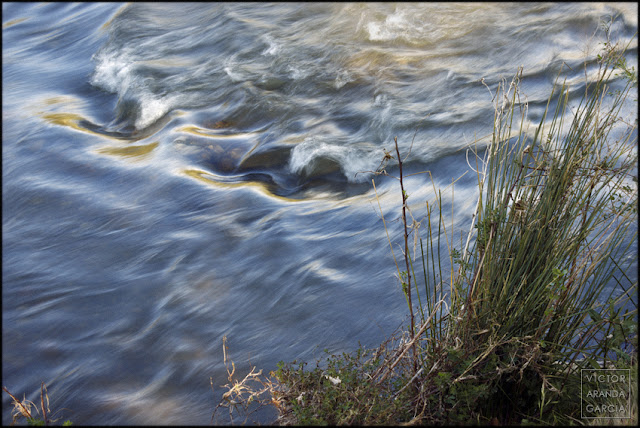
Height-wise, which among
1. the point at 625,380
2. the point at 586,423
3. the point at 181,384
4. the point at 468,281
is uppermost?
the point at 468,281

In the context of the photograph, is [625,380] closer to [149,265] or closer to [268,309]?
[268,309]

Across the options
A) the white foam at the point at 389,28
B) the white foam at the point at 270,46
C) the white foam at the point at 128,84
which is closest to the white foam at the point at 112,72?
the white foam at the point at 128,84

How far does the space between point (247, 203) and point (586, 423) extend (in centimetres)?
335

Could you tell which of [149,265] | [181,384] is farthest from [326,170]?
[181,384]

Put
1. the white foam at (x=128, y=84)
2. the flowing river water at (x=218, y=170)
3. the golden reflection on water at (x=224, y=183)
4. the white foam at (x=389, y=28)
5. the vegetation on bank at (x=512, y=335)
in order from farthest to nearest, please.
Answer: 1. the white foam at (x=389, y=28)
2. the white foam at (x=128, y=84)
3. the golden reflection on water at (x=224, y=183)
4. the flowing river water at (x=218, y=170)
5. the vegetation on bank at (x=512, y=335)

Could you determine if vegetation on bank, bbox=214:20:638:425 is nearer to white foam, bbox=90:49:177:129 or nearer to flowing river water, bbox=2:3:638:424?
flowing river water, bbox=2:3:638:424

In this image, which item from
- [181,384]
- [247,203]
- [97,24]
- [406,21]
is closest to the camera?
[181,384]

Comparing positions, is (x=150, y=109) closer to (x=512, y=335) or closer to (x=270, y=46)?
(x=270, y=46)

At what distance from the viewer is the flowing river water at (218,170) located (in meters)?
3.65

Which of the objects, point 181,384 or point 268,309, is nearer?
point 181,384

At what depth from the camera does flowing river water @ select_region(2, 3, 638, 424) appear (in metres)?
3.65

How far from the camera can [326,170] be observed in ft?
18.3

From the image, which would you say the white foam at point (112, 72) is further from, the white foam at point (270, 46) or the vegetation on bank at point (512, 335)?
the vegetation on bank at point (512, 335)

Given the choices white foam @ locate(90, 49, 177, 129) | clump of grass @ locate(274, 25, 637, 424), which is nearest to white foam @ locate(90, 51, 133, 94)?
white foam @ locate(90, 49, 177, 129)
